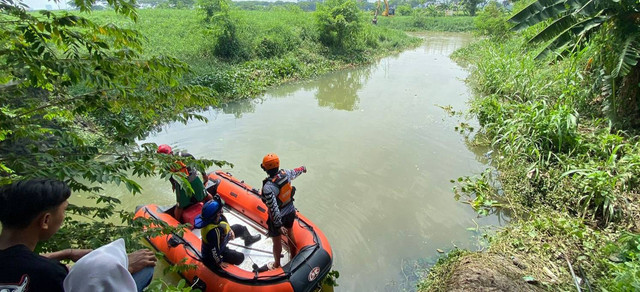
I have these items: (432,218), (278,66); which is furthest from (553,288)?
(278,66)

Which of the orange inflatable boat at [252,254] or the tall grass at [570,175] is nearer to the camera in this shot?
the orange inflatable boat at [252,254]

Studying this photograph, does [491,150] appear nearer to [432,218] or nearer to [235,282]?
[432,218]

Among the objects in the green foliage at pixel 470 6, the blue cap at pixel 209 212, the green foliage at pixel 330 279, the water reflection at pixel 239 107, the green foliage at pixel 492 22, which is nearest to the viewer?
the blue cap at pixel 209 212

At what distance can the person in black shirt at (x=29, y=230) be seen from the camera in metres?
1.33

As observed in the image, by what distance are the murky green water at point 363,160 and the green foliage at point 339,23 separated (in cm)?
541

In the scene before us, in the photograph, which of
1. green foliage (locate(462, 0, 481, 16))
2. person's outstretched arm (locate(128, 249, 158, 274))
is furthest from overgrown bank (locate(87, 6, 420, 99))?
green foliage (locate(462, 0, 481, 16))

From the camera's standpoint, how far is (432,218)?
541 centimetres

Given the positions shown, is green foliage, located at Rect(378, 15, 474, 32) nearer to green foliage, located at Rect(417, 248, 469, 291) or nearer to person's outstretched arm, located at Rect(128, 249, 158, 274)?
green foliage, located at Rect(417, 248, 469, 291)

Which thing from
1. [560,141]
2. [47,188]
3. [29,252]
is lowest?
[560,141]

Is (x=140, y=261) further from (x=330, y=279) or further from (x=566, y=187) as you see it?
(x=566, y=187)

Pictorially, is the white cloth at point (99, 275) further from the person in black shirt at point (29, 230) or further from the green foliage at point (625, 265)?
the green foliage at point (625, 265)

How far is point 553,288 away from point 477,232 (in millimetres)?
1543

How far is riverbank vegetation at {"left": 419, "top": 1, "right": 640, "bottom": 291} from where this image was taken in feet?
12.6

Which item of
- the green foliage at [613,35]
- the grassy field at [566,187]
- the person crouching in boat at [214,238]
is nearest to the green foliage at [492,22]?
the grassy field at [566,187]
